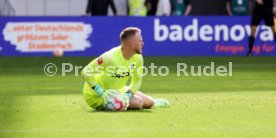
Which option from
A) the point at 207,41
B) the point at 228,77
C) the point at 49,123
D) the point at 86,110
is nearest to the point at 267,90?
the point at 228,77

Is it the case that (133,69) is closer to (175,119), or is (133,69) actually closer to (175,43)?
(175,119)

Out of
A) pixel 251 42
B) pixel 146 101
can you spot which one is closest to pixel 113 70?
pixel 146 101

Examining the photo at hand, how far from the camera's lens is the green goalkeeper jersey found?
40.7 ft

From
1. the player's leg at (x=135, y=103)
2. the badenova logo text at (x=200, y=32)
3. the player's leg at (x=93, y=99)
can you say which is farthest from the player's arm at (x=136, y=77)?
the badenova logo text at (x=200, y=32)

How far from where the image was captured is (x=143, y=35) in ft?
84.4

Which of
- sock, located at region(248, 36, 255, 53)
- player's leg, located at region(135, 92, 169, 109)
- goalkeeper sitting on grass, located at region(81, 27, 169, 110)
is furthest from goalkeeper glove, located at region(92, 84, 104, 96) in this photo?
sock, located at region(248, 36, 255, 53)

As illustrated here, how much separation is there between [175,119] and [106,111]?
50.1 inches

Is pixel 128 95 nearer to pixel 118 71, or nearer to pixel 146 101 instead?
pixel 118 71

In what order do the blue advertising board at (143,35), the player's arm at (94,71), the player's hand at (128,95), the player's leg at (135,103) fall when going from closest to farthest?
the player's arm at (94,71)
the player's hand at (128,95)
the player's leg at (135,103)
the blue advertising board at (143,35)

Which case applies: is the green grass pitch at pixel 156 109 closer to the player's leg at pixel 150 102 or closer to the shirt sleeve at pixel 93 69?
the player's leg at pixel 150 102

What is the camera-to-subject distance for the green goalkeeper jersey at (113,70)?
12414 mm

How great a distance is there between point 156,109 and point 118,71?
3.07ft

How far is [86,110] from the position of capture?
1288 centimetres

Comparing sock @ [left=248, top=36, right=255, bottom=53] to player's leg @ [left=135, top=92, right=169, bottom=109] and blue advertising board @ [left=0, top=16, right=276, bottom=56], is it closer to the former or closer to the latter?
blue advertising board @ [left=0, top=16, right=276, bottom=56]
